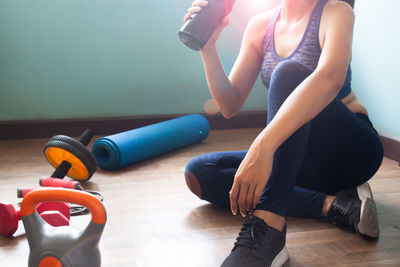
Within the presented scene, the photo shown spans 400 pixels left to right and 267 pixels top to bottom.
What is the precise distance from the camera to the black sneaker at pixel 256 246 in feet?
3.43

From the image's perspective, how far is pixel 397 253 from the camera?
1.19 m

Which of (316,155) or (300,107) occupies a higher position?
Answer: (300,107)

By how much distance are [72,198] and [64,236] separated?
0.09m

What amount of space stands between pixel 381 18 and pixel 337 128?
3.85 feet

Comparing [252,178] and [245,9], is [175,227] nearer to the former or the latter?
[252,178]

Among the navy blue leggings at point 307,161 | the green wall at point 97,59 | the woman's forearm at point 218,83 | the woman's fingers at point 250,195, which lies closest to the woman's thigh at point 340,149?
the navy blue leggings at point 307,161

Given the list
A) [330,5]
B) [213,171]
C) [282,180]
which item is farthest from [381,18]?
[282,180]

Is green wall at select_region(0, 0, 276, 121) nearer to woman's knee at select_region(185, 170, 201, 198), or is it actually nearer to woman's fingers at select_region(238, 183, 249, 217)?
woman's knee at select_region(185, 170, 201, 198)

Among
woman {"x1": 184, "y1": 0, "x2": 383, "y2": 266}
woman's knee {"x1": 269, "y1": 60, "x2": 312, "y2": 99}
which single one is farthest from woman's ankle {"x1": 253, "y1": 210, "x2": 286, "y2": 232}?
woman's knee {"x1": 269, "y1": 60, "x2": 312, "y2": 99}

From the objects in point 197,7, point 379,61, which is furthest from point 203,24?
point 379,61

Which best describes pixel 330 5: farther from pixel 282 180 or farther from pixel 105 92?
pixel 105 92

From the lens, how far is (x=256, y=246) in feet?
3.47

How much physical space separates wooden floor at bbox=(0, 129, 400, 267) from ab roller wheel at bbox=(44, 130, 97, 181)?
71 millimetres

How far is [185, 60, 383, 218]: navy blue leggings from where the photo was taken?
1.07m
